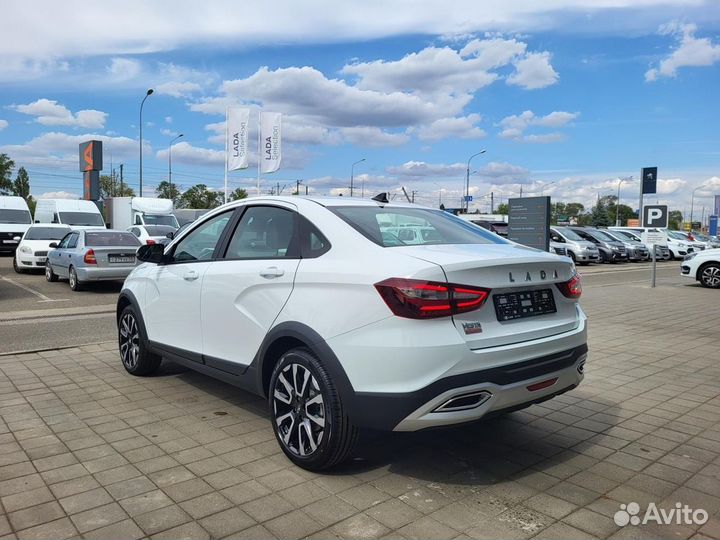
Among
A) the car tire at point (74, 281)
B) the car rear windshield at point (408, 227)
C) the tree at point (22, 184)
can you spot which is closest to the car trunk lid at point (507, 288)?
the car rear windshield at point (408, 227)

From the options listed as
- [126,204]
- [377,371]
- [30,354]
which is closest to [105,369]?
[30,354]

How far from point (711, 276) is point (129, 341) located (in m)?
16.7

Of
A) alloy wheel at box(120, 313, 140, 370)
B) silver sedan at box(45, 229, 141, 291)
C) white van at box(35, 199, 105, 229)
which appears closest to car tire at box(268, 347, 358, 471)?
alloy wheel at box(120, 313, 140, 370)

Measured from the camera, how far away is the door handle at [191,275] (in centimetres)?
461

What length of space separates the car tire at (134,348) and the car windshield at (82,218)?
19725mm

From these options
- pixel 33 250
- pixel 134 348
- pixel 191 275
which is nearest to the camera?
pixel 191 275

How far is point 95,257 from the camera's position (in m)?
12.8

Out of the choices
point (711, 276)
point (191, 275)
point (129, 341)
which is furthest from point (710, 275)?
point (191, 275)

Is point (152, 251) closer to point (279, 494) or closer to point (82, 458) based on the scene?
point (82, 458)

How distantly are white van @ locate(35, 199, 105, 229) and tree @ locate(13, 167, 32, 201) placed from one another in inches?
3246

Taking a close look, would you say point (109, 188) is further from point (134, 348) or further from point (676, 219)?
point (676, 219)

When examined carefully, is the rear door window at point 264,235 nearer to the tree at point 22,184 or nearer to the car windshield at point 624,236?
the car windshield at point 624,236

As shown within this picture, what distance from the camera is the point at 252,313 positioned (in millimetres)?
3941

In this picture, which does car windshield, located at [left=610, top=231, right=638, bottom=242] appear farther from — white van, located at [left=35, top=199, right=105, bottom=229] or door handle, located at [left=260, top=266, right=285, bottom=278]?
door handle, located at [left=260, top=266, right=285, bottom=278]
